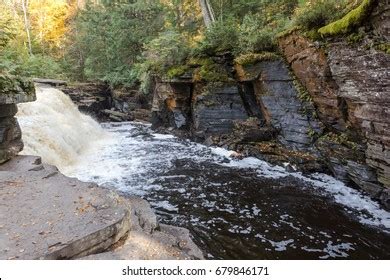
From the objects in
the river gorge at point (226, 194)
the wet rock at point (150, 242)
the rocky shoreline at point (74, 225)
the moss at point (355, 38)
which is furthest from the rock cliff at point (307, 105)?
the rocky shoreline at point (74, 225)

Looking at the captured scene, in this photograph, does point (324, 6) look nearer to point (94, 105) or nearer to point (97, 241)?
point (97, 241)

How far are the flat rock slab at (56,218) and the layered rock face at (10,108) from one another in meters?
2.57

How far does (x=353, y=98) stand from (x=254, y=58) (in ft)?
18.3

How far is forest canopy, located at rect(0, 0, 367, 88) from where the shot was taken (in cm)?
1296

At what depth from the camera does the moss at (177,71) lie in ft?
55.5

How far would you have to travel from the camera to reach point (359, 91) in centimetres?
885

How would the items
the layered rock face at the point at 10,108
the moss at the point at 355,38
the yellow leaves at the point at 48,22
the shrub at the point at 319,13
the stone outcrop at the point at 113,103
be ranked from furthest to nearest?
the yellow leaves at the point at 48,22 → the stone outcrop at the point at 113,103 → the shrub at the point at 319,13 → the layered rock face at the point at 10,108 → the moss at the point at 355,38

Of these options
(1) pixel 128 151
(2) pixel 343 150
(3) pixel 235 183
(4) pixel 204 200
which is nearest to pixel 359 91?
(2) pixel 343 150

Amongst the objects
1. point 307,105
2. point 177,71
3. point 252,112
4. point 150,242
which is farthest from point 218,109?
point 150,242

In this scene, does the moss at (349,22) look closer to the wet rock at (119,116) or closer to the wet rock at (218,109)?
the wet rock at (218,109)

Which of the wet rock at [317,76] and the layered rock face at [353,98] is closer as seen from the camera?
the layered rock face at [353,98]

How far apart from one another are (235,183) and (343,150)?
3.69 metres

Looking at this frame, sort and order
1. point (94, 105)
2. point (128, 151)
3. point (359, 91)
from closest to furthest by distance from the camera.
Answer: point (359, 91) < point (128, 151) < point (94, 105)

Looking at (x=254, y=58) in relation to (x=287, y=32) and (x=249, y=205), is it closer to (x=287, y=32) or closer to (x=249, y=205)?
(x=287, y=32)
